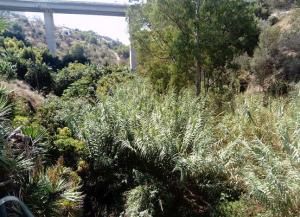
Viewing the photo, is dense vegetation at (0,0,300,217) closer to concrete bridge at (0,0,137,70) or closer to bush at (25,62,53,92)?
bush at (25,62,53,92)

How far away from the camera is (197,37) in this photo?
11.7 metres

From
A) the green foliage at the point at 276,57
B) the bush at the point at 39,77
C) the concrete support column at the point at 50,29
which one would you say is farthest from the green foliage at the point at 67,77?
the green foliage at the point at 276,57

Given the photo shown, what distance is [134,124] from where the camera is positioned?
7223mm

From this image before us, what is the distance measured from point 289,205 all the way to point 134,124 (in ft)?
11.7

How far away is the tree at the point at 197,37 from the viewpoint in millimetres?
11703

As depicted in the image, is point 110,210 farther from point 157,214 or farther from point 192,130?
point 192,130

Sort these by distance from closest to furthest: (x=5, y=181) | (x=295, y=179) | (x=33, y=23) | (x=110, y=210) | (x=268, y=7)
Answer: (x=295, y=179) < (x=5, y=181) < (x=110, y=210) < (x=268, y=7) < (x=33, y=23)

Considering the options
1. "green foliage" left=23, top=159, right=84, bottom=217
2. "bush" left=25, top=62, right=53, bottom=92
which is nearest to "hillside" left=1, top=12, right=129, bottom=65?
"bush" left=25, top=62, right=53, bottom=92

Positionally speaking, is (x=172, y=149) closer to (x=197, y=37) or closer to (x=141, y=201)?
(x=141, y=201)

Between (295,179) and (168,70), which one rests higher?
(295,179)

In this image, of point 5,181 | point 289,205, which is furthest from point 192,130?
point 5,181

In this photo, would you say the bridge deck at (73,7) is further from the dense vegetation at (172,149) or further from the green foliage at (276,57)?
the dense vegetation at (172,149)

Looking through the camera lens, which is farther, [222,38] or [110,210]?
[222,38]

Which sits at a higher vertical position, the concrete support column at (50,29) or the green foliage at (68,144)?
the green foliage at (68,144)
